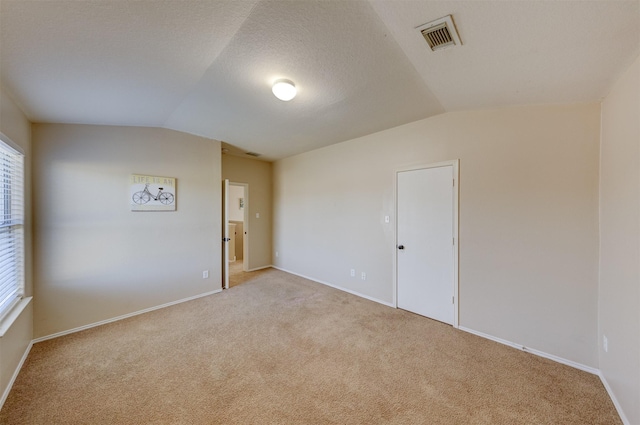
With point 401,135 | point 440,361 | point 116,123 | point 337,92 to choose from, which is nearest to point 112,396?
point 440,361

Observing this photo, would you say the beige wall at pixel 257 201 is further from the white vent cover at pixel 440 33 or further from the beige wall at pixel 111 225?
the white vent cover at pixel 440 33

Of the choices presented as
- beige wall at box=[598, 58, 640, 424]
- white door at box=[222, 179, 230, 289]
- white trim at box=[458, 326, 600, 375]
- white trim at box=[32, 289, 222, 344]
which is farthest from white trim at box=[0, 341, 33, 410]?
beige wall at box=[598, 58, 640, 424]

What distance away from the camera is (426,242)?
311 centimetres

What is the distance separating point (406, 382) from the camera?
6.42 ft

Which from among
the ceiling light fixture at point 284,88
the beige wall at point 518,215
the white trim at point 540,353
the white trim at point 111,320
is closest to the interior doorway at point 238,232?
the white trim at point 111,320

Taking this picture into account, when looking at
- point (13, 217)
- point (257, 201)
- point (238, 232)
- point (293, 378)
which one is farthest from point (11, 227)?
point (238, 232)

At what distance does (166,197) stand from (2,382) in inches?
90.0

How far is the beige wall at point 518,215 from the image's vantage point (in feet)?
7.01

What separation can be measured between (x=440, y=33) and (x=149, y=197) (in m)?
3.83

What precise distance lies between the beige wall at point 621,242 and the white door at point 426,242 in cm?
120

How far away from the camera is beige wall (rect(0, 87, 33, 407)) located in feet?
6.11

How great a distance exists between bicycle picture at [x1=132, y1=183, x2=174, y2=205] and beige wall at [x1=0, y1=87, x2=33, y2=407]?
94 cm

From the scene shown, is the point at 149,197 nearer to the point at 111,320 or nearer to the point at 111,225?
the point at 111,225

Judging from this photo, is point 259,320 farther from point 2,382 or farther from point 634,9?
point 634,9
